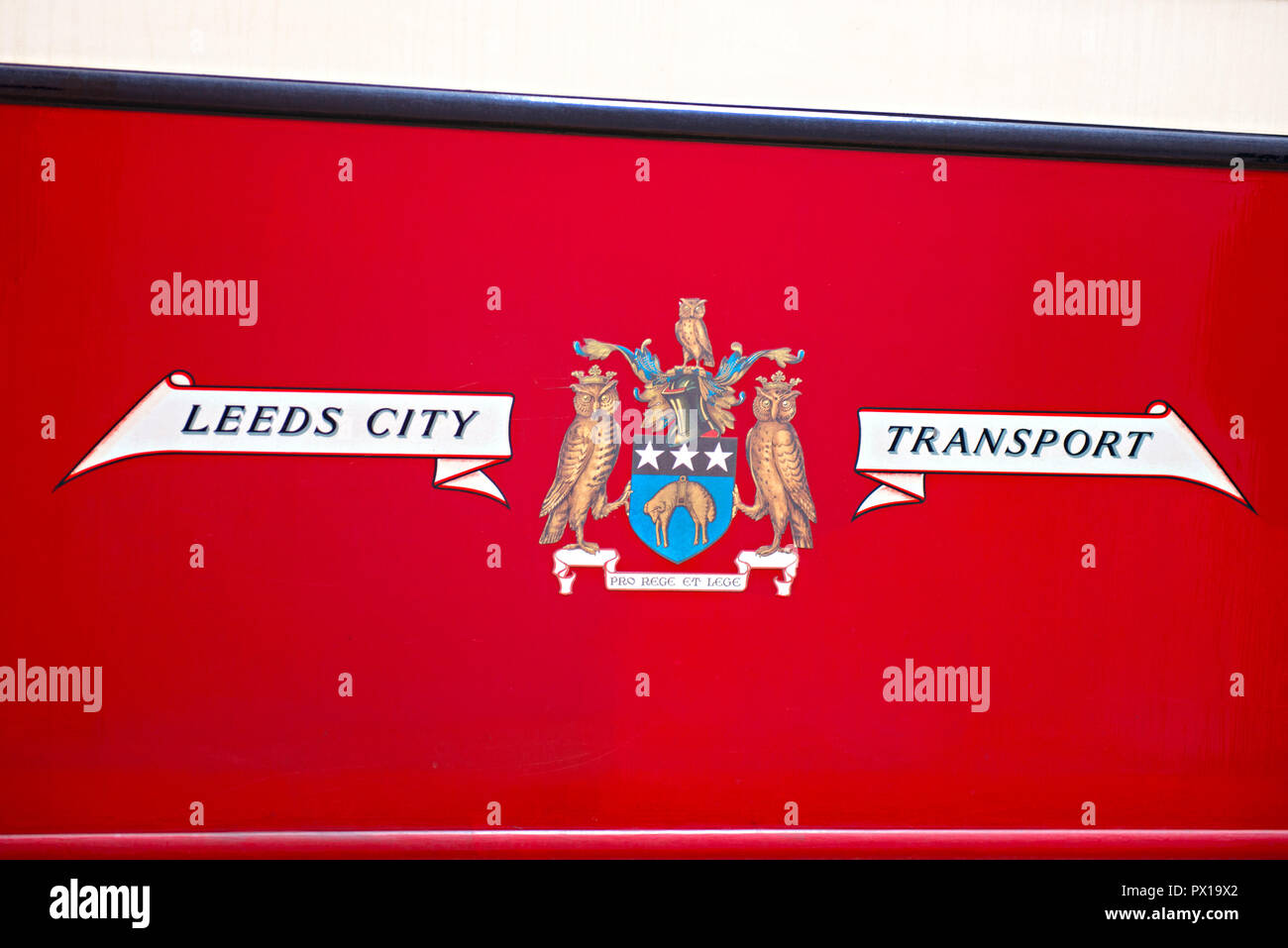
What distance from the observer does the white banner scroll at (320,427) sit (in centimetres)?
157

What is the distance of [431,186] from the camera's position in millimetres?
1600

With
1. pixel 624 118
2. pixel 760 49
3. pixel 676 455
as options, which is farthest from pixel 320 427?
pixel 760 49

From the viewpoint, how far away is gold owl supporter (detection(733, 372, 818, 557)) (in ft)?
5.36

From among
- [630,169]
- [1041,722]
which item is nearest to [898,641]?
[1041,722]

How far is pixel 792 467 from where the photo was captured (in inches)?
64.6

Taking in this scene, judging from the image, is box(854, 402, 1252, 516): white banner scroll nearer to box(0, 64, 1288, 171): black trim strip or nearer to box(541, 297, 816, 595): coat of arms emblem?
box(541, 297, 816, 595): coat of arms emblem

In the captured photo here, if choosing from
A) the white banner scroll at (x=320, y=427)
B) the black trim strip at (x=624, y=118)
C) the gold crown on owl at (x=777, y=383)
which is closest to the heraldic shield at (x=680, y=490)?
the gold crown on owl at (x=777, y=383)

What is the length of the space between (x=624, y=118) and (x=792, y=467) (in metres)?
0.79

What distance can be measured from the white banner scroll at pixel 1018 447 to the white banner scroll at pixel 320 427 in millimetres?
792

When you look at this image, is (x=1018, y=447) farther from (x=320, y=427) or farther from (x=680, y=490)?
Result: (x=320, y=427)

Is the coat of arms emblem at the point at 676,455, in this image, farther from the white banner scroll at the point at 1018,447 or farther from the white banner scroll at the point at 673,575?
the white banner scroll at the point at 1018,447

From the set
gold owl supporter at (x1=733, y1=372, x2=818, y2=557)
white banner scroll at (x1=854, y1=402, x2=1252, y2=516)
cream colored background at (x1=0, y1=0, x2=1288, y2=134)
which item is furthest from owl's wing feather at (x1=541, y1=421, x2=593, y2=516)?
cream colored background at (x1=0, y1=0, x2=1288, y2=134)

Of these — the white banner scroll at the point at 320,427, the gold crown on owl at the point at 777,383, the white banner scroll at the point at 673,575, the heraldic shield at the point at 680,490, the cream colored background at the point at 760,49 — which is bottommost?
the white banner scroll at the point at 673,575
